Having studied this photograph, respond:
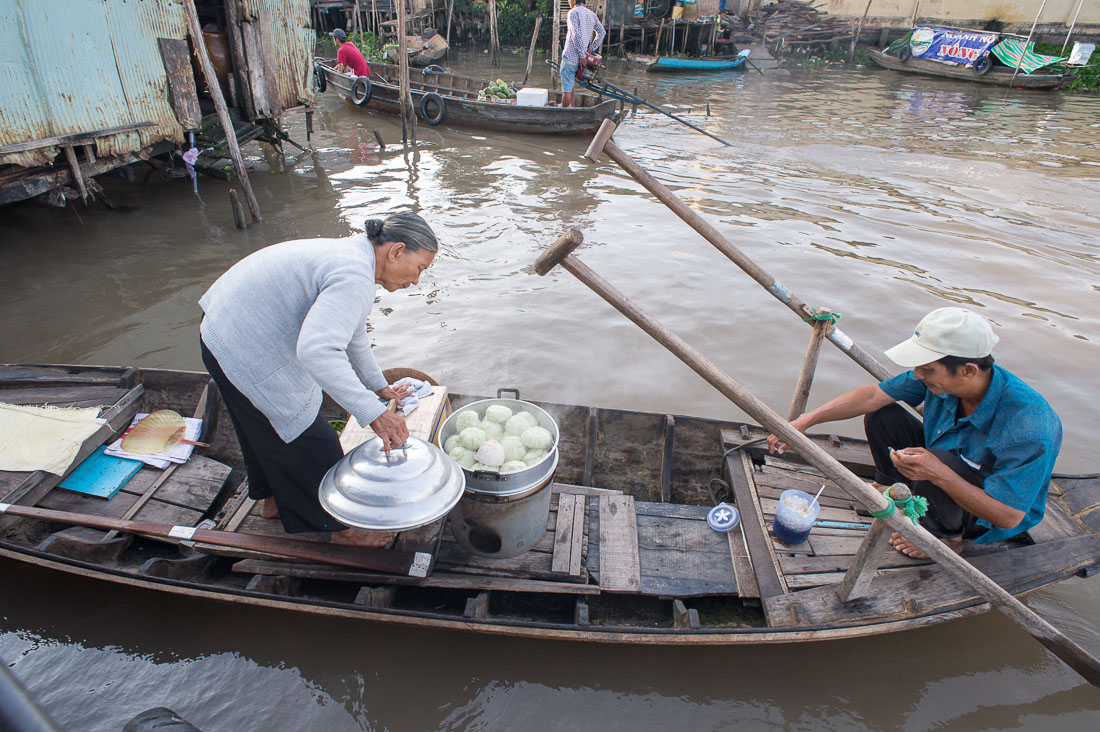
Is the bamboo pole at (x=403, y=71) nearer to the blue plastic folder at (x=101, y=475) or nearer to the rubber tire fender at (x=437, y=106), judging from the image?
the rubber tire fender at (x=437, y=106)

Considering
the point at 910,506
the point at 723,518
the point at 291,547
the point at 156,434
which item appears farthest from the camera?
the point at 156,434

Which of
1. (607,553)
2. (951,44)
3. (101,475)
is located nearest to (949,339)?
(607,553)

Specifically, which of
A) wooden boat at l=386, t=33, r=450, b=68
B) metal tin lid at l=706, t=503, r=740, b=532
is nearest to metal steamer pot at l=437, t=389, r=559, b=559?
metal tin lid at l=706, t=503, r=740, b=532

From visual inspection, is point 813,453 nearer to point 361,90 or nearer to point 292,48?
point 292,48

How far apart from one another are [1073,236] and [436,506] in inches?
415

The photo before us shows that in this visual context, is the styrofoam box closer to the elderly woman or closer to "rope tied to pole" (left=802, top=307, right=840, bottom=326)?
"rope tied to pole" (left=802, top=307, right=840, bottom=326)

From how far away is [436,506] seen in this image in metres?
2.50

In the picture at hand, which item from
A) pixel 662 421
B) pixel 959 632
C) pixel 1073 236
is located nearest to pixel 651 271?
pixel 662 421

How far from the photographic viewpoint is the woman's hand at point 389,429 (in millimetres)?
2455

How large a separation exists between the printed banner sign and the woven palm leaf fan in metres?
28.7

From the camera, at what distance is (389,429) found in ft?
8.14

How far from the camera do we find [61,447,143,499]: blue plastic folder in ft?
11.9

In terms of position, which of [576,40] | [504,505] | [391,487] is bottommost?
[504,505]

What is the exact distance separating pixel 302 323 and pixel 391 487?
79 centimetres
